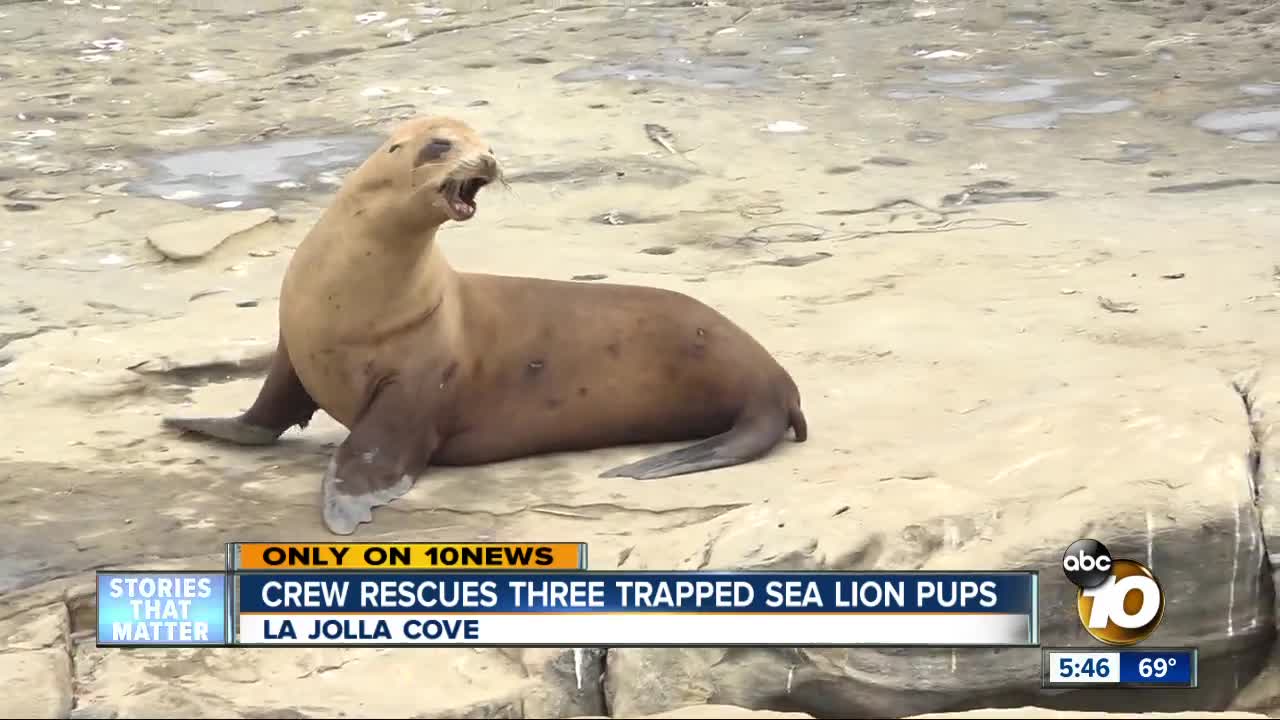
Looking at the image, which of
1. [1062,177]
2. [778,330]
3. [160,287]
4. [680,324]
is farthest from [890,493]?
[1062,177]

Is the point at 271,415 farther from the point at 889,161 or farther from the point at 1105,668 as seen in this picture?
the point at 889,161

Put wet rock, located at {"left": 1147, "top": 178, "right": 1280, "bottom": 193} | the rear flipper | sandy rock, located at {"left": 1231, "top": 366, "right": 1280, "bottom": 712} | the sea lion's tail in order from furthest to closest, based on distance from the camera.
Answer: wet rock, located at {"left": 1147, "top": 178, "right": 1280, "bottom": 193} < the rear flipper < the sea lion's tail < sandy rock, located at {"left": 1231, "top": 366, "right": 1280, "bottom": 712}

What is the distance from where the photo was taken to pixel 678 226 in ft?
27.0

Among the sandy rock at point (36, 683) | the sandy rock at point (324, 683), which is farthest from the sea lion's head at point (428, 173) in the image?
the sandy rock at point (36, 683)

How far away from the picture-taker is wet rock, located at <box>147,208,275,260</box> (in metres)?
7.81

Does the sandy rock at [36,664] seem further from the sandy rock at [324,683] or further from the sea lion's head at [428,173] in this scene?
the sea lion's head at [428,173]

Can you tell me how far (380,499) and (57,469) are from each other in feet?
3.12

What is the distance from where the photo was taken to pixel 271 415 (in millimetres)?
5195

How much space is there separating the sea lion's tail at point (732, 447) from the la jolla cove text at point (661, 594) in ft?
3.25

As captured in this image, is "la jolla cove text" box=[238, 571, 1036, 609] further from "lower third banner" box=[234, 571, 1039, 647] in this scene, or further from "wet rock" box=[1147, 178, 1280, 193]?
"wet rock" box=[1147, 178, 1280, 193]

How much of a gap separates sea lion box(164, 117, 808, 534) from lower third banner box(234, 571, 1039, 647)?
63cm

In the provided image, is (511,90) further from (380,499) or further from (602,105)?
(380,499)

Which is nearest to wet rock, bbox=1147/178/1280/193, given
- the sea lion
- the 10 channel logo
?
the sea lion

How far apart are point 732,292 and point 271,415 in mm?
2313
